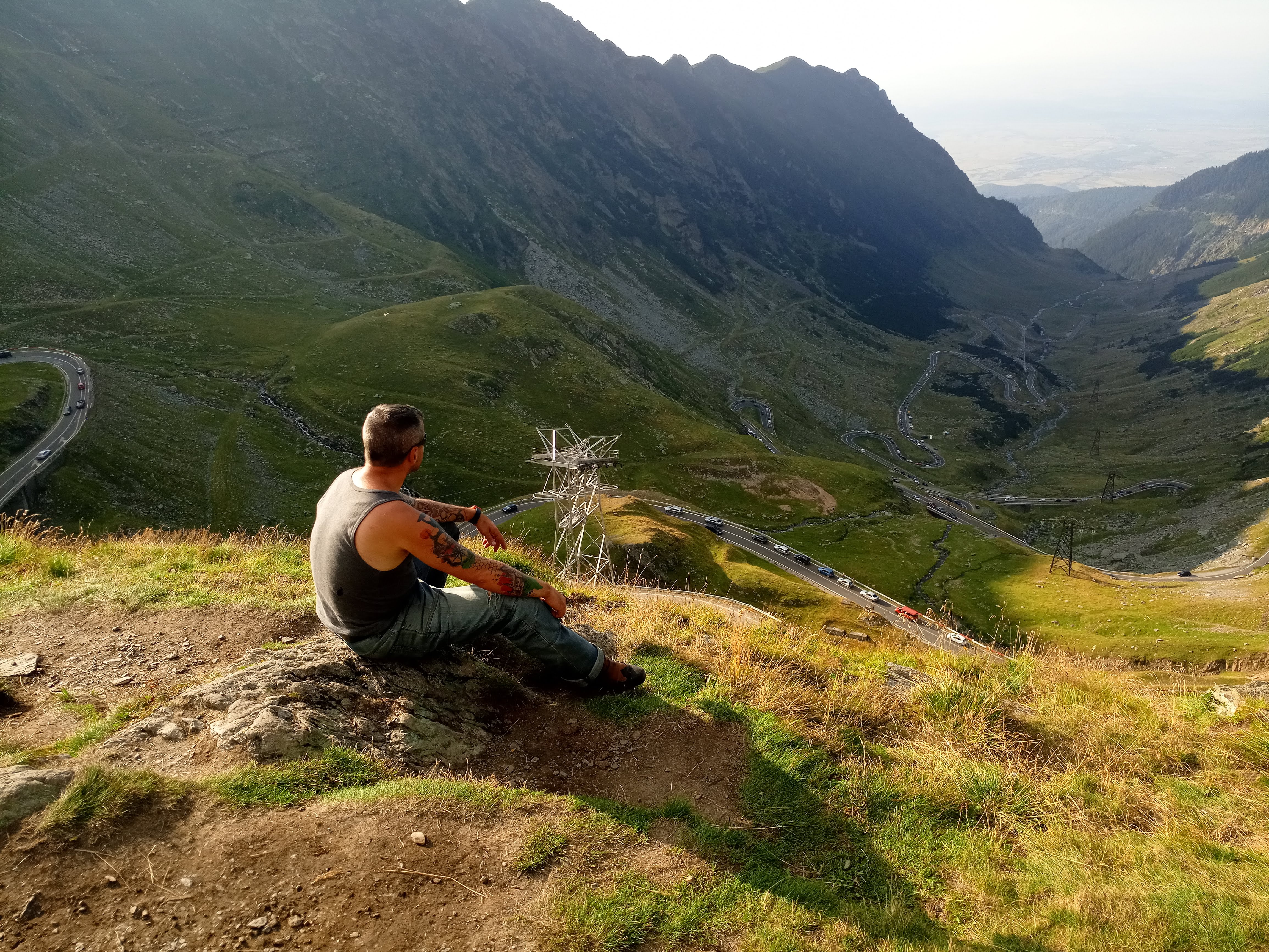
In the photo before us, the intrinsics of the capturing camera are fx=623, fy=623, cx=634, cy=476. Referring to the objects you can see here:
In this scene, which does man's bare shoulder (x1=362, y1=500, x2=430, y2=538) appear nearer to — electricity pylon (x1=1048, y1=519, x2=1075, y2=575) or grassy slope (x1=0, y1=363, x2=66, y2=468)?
grassy slope (x1=0, y1=363, x2=66, y2=468)

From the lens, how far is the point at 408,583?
295 inches

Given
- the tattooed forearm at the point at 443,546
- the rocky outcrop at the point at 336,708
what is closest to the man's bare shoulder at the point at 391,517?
the tattooed forearm at the point at 443,546

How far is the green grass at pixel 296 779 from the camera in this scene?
5633 mm

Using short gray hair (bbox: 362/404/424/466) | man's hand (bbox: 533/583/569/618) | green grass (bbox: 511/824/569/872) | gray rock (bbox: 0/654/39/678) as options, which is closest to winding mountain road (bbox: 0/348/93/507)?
gray rock (bbox: 0/654/39/678)

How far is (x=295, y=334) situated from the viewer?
11312 centimetres

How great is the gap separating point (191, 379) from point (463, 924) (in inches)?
4244

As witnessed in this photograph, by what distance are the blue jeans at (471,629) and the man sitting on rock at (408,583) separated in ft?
0.04

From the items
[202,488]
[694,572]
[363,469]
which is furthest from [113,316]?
[363,469]

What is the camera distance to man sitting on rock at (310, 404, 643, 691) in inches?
271

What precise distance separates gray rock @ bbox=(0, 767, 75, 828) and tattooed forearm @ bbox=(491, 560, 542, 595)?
4.09 m

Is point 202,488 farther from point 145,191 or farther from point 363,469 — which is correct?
point 145,191

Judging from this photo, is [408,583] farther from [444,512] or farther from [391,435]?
[391,435]

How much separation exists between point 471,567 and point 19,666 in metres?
5.81

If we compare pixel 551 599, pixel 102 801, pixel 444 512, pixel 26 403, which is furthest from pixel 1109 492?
pixel 26 403
